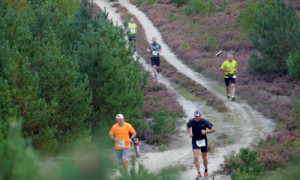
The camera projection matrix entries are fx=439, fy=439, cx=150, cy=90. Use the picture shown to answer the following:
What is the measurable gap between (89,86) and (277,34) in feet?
36.6

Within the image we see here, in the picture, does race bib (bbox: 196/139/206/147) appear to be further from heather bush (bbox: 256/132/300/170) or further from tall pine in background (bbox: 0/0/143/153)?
tall pine in background (bbox: 0/0/143/153)

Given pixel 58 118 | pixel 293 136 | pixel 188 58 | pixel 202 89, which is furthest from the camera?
pixel 188 58

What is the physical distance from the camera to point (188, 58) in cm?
3006

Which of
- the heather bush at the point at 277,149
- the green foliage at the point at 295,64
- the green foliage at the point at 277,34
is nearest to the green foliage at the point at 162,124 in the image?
the heather bush at the point at 277,149

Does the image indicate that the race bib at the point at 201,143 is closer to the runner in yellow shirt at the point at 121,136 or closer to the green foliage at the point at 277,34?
the runner in yellow shirt at the point at 121,136

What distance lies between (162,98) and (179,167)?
18085mm

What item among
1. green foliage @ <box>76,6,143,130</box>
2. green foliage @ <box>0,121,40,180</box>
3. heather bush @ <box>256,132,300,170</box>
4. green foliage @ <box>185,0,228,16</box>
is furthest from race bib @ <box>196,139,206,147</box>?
green foliage @ <box>185,0,228,16</box>

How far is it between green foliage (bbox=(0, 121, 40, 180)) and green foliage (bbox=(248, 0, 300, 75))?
20329 millimetres

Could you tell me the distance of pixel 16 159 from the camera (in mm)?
2822

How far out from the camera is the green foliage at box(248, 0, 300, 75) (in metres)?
22.0

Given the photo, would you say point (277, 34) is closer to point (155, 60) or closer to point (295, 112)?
point (155, 60)

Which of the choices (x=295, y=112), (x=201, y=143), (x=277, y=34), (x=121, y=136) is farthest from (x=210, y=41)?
(x=121, y=136)

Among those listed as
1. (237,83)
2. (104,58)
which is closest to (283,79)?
(237,83)

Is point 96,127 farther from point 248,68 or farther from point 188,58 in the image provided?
point 188,58
